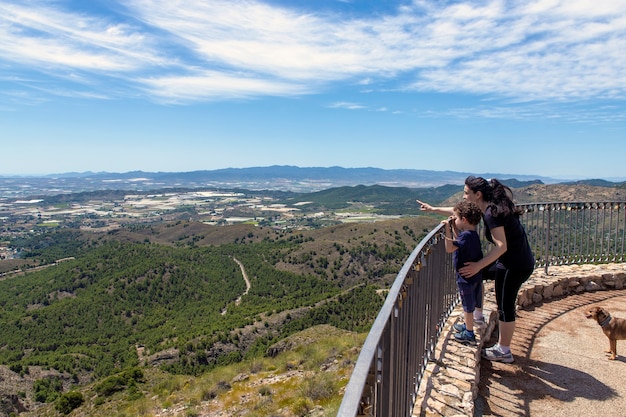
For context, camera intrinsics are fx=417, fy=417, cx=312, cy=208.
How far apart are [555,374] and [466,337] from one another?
3.20 ft

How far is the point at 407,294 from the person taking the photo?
2.71 meters

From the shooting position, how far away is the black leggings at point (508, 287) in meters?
4.04

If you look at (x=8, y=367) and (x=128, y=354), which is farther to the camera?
(x=128, y=354)

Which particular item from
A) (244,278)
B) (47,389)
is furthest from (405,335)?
(244,278)

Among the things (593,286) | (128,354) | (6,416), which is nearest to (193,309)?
(128,354)

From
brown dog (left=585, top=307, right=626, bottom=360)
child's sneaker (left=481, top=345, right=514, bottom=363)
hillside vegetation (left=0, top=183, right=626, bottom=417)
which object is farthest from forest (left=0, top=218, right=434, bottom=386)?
child's sneaker (left=481, top=345, right=514, bottom=363)

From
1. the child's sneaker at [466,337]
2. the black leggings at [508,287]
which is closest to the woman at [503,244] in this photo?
the black leggings at [508,287]

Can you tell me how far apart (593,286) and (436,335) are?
4.47 meters

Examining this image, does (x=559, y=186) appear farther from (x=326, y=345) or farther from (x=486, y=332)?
(x=486, y=332)

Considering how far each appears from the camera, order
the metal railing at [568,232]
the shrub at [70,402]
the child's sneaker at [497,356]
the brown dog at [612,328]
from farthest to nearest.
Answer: the shrub at [70,402] → the metal railing at [568,232] → the brown dog at [612,328] → the child's sneaker at [497,356]

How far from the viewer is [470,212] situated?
3.89m

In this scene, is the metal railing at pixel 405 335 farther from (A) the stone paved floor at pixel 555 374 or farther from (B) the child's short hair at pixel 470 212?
(A) the stone paved floor at pixel 555 374

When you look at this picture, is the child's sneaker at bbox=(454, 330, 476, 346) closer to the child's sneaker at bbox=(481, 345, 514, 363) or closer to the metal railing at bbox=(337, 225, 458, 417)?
the metal railing at bbox=(337, 225, 458, 417)

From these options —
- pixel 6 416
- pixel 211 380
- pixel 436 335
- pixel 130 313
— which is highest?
pixel 436 335
